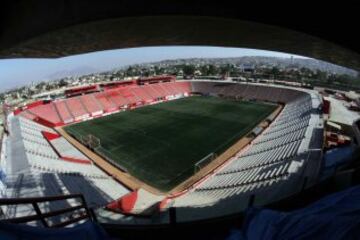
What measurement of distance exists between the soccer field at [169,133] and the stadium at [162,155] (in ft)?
0.29

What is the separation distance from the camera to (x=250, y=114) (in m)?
28.9

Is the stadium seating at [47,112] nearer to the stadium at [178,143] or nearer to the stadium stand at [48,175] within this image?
the stadium at [178,143]

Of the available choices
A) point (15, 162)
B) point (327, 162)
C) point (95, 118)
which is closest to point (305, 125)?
point (327, 162)

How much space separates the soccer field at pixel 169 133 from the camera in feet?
52.8

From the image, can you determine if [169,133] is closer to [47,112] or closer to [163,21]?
[47,112]

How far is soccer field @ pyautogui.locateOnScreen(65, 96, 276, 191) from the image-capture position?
52.8 feet

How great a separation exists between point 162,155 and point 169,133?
18.3 ft

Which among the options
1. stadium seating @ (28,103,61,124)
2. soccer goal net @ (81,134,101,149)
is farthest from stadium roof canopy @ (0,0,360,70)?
stadium seating @ (28,103,61,124)


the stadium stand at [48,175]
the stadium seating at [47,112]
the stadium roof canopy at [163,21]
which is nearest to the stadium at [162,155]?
the stadium stand at [48,175]

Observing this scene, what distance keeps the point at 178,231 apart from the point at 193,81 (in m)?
44.4

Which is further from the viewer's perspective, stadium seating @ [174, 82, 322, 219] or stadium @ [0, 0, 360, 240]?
stadium seating @ [174, 82, 322, 219]

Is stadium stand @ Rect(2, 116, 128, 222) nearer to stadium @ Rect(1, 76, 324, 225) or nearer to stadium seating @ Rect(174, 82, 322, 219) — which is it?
stadium @ Rect(1, 76, 324, 225)

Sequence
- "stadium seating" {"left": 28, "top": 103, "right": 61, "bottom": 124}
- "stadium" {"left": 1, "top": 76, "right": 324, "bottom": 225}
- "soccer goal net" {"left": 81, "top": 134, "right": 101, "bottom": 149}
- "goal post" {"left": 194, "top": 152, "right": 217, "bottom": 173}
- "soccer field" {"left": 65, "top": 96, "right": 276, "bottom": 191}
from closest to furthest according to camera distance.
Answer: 1. "stadium" {"left": 1, "top": 76, "right": 324, "bottom": 225}
2. "goal post" {"left": 194, "top": 152, "right": 217, "bottom": 173}
3. "soccer field" {"left": 65, "top": 96, "right": 276, "bottom": 191}
4. "soccer goal net" {"left": 81, "top": 134, "right": 101, "bottom": 149}
5. "stadium seating" {"left": 28, "top": 103, "right": 61, "bottom": 124}

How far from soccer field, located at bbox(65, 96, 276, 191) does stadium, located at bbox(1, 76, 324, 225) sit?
0.29ft
